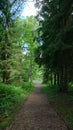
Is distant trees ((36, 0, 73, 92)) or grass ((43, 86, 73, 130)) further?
distant trees ((36, 0, 73, 92))

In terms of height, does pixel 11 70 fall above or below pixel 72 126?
above

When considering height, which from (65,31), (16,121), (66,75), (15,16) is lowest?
(16,121)

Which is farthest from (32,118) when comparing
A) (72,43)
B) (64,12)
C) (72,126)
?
(64,12)

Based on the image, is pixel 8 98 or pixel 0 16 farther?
pixel 8 98

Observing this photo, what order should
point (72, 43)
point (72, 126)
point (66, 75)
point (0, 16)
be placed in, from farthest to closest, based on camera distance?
point (66, 75) → point (72, 43) → point (0, 16) → point (72, 126)

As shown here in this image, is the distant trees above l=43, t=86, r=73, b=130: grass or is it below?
above

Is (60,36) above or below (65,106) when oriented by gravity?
above

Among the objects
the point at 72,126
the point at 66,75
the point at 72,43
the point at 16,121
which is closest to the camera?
the point at 72,126

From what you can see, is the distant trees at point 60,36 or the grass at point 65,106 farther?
the distant trees at point 60,36

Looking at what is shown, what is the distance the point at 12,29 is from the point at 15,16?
142cm

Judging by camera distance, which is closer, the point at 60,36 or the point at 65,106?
the point at 65,106

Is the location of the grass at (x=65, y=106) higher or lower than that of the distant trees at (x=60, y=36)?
lower

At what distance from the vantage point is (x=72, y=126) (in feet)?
28.5

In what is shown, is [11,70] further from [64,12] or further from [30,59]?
[30,59]
